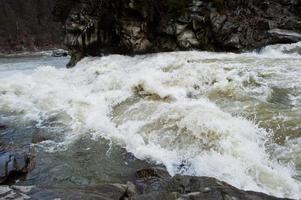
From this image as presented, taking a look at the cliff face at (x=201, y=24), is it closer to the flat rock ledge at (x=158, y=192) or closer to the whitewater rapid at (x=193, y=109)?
the whitewater rapid at (x=193, y=109)

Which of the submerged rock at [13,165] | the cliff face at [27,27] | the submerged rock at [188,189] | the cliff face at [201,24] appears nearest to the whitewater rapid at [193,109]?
the submerged rock at [188,189]

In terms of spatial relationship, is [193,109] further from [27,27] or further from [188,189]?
[27,27]

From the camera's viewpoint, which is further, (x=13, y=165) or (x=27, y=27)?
(x=27, y=27)

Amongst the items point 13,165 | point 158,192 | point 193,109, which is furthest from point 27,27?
point 158,192

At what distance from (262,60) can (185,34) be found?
542cm

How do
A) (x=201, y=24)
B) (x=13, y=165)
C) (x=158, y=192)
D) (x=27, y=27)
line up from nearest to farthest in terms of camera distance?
(x=158, y=192) < (x=13, y=165) < (x=201, y=24) < (x=27, y=27)

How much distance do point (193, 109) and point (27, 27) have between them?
223ft

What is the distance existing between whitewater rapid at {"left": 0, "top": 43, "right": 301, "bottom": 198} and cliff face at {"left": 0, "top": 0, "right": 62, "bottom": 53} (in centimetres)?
5200

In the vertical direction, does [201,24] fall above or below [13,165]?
above

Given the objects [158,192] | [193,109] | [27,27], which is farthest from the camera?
[27,27]

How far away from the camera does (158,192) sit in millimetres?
6457

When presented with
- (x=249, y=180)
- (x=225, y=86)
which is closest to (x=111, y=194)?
(x=249, y=180)

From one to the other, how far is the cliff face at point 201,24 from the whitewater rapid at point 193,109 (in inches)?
69.2

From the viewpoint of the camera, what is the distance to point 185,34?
62.0 ft
